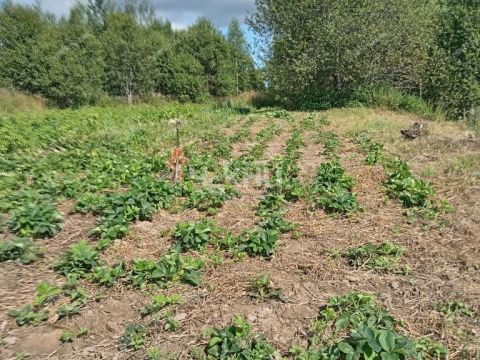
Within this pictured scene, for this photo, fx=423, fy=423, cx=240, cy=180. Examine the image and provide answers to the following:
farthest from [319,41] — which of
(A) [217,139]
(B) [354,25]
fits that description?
(A) [217,139]

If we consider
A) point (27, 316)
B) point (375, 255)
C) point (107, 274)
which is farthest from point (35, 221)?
point (375, 255)

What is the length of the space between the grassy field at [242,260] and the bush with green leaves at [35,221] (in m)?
0.02

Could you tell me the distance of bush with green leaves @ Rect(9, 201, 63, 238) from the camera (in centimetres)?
390

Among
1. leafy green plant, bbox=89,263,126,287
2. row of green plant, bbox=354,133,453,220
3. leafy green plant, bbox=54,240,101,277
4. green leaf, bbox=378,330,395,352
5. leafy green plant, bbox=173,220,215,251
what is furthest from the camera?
row of green plant, bbox=354,133,453,220

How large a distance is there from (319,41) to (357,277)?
1462cm

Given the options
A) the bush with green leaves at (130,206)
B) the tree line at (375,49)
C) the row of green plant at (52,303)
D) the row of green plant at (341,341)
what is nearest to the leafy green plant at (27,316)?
the row of green plant at (52,303)

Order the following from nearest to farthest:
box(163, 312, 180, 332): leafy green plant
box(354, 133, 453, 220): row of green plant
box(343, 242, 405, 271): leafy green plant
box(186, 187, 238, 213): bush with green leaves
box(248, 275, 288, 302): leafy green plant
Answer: box(163, 312, 180, 332): leafy green plant → box(248, 275, 288, 302): leafy green plant → box(343, 242, 405, 271): leafy green plant → box(354, 133, 453, 220): row of green plant → box(186, 187, 238, 213): bush with green leaves

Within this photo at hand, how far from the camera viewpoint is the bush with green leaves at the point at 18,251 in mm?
3482

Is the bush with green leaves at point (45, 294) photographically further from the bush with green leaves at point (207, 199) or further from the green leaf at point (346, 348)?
the bush with green leaves at point (207, 199)

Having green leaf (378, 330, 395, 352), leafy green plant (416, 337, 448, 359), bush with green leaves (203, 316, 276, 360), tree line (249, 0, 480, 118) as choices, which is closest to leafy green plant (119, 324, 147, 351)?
bush with green leaves (203, 316, 276, 360)

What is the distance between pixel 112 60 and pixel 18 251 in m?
23.8

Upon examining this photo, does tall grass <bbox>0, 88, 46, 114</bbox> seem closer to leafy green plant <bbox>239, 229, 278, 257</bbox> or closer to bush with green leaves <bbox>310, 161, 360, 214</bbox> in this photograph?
bush with green leaves <bbox>310, 161, 360, 214</bbox>

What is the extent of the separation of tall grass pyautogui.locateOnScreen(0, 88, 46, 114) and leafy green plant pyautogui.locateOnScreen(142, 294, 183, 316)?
59.5ft

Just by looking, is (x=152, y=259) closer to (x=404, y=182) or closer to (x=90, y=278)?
(x=90, y=278)
